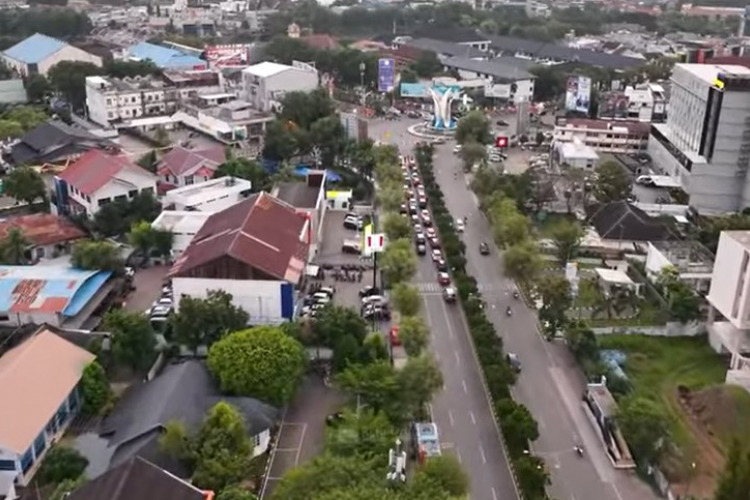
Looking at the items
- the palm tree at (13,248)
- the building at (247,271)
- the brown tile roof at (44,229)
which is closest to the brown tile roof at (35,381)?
the building at (247,271)

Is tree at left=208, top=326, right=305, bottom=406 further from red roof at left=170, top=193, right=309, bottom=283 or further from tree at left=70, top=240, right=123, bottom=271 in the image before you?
tree at left=70, top=240, right=123, bottom=271

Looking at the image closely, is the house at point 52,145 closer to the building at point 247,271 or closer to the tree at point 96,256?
the tree at point 96,256

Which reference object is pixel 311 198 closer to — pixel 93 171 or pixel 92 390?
pixel 93 171

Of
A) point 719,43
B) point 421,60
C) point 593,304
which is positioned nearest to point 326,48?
point 421,60

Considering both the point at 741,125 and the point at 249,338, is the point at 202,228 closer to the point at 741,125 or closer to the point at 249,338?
the point at 249,338

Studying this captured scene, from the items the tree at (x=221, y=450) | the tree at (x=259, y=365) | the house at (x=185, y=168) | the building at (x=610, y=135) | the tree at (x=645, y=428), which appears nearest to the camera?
the tree at (x=221, y=450)

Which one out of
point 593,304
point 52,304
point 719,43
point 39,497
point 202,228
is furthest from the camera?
point 719,43
